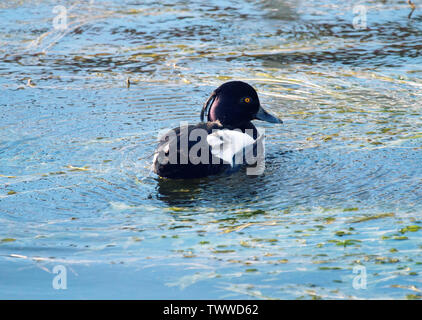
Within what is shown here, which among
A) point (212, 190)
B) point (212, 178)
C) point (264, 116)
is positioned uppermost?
point (264, 116)

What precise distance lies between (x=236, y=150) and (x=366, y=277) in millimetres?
2632

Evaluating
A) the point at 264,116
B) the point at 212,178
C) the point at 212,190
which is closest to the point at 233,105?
the point at 264,116

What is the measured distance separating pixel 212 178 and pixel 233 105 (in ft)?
3.61

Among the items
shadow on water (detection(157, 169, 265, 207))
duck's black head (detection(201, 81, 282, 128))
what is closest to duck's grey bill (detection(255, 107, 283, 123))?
duck's black head (detection(201, 81, 282, 128))

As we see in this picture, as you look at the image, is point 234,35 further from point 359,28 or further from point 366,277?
point 366,277

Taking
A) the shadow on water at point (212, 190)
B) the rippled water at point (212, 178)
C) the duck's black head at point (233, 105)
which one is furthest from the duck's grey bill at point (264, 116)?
the shadow on water at point (212, 190)

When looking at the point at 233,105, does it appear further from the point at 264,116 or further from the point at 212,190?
the point at 212,190

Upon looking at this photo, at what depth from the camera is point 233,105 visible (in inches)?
289

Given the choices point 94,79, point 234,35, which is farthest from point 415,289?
point 234,35

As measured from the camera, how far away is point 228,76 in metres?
9.17

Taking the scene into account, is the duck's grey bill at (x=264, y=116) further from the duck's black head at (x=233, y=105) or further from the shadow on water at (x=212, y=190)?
the shadow on water at (x=212, y=190)

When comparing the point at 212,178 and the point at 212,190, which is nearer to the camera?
the point at 212,190

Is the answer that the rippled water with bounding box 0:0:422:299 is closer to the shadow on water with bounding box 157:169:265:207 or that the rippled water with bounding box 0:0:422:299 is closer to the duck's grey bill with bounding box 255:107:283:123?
the shadow on water with bounding box 157:169:265:207

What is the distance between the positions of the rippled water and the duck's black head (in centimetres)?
44
